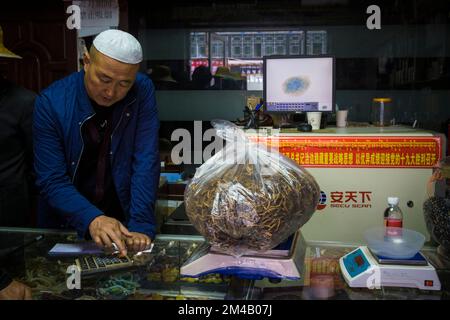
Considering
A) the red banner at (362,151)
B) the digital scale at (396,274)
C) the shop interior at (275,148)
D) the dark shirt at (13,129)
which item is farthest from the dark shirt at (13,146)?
the digital scale at (396,274)

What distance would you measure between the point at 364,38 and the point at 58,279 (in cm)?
370

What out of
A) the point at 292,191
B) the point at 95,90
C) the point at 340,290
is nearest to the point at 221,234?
the point at 292,191

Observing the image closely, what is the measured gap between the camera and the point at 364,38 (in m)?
4.13

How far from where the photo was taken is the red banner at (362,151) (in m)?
2.29

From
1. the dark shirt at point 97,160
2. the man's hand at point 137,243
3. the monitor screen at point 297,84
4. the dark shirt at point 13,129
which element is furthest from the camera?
the monitor screen at point 297,84

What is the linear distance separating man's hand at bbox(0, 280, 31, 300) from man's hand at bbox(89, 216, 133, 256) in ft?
0.79

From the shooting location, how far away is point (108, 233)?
Result: 1.27 m

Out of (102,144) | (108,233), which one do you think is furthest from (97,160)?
(108,233)

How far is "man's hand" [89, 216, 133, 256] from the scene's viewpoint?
1.26m

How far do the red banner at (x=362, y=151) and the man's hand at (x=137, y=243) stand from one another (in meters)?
1.09

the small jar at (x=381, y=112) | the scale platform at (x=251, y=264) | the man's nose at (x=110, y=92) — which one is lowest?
the scale platform at (x=251, y=264)

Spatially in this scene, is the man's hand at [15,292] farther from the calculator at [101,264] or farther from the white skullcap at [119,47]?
the white skullcap at [119,47]
